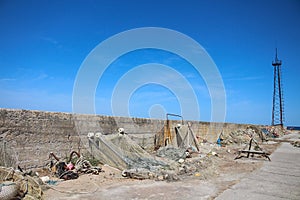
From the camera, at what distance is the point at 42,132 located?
5199mm

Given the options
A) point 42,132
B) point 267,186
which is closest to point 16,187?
point 42,132

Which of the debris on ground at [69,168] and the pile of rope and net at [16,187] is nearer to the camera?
the pile of rope and net at [16,187]

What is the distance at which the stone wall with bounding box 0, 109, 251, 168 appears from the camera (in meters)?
4.52

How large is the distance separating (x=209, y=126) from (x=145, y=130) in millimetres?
7008

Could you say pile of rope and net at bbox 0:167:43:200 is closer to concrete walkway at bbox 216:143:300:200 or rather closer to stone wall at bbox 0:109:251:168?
stone wall at bbox 0:109:251:168

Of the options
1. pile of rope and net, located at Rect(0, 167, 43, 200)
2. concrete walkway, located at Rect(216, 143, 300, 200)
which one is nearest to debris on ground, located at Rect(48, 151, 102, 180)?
pile of rope and net, located at Rect(0, 167, 43, 200)

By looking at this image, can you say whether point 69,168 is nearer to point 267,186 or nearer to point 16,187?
point 16,187

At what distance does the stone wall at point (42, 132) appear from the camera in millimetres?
4523

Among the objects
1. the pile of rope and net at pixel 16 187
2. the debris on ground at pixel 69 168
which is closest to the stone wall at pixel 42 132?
the debris on ground at pixel 69 168

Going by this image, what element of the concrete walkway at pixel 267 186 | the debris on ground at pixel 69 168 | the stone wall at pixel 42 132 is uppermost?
the stone wall at pixel 42 132

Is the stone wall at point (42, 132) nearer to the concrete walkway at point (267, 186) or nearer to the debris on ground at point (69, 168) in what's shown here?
the debris on ground at point (69, 168)

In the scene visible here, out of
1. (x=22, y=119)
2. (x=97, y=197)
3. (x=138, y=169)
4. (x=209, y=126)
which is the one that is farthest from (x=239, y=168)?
(x=209, y=126)

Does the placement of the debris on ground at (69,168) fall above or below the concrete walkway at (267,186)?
above

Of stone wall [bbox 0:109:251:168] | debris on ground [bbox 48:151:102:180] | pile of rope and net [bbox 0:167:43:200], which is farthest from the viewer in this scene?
debris on ground [bbox 48:151:102:180]
